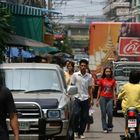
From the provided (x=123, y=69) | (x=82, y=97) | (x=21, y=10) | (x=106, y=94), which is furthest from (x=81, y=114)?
Result: (x=21, y=10)

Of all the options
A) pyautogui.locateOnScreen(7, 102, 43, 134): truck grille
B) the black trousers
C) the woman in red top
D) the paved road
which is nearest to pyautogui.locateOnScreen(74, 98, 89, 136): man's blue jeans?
the paved road

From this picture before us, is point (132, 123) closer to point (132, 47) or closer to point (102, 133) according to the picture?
point (102, 133)

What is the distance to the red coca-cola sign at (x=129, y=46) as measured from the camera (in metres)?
32.9

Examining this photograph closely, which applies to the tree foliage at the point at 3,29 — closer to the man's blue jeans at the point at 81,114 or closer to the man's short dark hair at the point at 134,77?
the man's blue jeans at the point at 81,114

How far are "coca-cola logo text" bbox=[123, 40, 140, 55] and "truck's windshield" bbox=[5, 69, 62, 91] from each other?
20564mm

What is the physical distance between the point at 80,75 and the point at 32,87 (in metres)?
3.01

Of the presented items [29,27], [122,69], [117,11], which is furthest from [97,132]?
[117,11]

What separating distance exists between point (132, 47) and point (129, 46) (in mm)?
169

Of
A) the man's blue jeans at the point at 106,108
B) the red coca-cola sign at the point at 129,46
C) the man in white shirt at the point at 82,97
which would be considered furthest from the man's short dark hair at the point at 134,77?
the red coca-cola sign at the point at 129,46

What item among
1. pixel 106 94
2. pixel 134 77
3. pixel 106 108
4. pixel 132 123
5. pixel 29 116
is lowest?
pixel 106 108

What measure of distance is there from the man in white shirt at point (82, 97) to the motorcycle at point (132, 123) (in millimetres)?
3424

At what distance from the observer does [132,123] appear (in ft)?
37.7

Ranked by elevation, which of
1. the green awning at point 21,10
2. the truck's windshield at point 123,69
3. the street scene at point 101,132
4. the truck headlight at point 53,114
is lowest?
the street scene at point 101,132

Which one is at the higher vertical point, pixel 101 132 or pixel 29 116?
pixel 29 116
